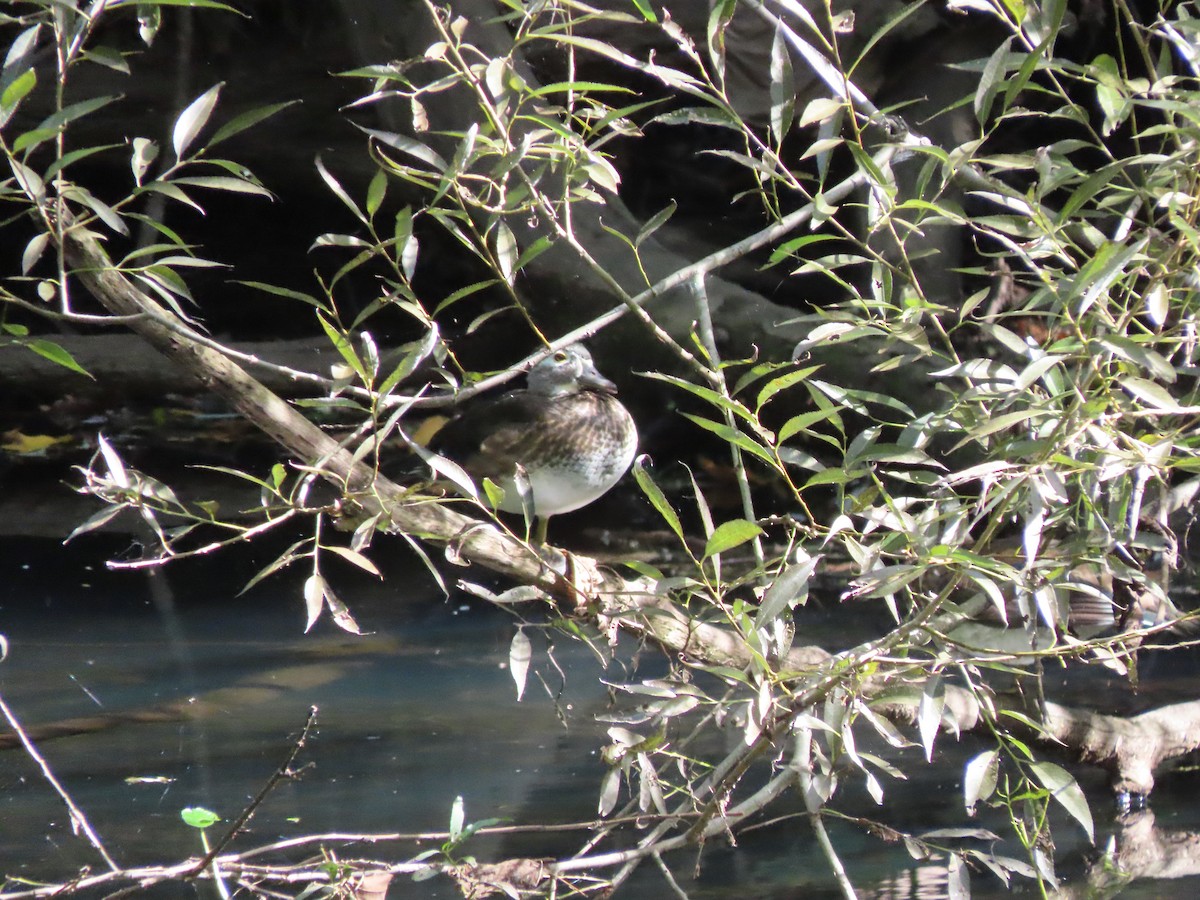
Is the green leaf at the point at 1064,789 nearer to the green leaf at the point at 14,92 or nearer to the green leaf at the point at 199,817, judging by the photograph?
the green leaf at the point at 14,92

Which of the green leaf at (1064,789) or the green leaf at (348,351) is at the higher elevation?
the green leaf at (348,351)

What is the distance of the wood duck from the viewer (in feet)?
10.9

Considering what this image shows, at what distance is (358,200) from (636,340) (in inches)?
76.2

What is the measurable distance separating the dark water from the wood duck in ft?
2.02

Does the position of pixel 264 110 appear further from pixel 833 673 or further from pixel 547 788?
pixel 547 788

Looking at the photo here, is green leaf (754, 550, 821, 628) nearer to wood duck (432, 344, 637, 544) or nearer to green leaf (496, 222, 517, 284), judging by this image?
green leaf (496, 222, 517, 284)

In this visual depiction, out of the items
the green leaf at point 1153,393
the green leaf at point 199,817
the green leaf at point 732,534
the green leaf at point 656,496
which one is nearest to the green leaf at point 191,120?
the green leaf at point 656,496

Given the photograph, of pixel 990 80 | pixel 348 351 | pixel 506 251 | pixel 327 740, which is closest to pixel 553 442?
pixel 327 740

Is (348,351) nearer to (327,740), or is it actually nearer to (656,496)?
(656,496)

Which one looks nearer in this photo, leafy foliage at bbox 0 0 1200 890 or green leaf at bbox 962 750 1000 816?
leafy foliage at bbox 0 0 1200 890

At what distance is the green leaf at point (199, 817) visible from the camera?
2.58 meters

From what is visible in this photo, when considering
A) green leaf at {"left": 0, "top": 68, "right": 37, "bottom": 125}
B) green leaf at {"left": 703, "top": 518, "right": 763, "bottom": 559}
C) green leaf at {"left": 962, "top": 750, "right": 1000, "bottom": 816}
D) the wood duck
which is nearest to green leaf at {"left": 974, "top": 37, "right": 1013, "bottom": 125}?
green leaf at {"left": 703, "top": 518, "right": 763, "bottom": 559}

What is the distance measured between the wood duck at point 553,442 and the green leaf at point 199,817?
104cm

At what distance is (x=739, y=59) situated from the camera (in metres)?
6.33
